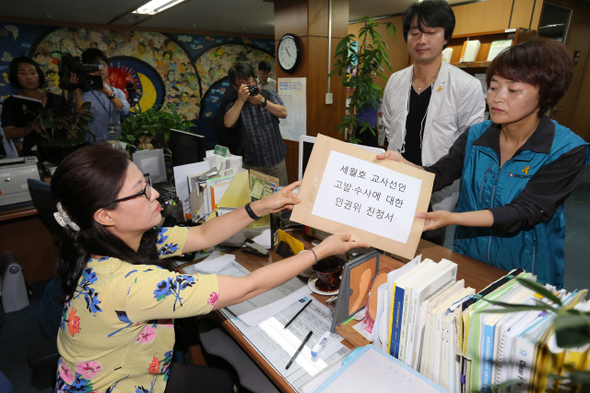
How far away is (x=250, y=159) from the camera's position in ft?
10.4

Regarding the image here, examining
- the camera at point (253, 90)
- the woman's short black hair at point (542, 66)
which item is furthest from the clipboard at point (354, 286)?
the camera at point (253, 90)

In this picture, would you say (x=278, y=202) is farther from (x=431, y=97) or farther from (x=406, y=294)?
(x=431, y=97)

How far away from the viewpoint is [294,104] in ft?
13.4

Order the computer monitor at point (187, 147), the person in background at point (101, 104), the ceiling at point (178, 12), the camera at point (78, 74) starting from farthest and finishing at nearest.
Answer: the ceiling at point (178, 12) < the person in background at point (101, 104) < the camera at point (78, 74) < the computer monitor at point (187, 147)

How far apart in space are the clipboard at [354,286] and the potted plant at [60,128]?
2.67 m

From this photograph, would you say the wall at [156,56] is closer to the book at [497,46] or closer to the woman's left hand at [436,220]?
the book at [497,46]

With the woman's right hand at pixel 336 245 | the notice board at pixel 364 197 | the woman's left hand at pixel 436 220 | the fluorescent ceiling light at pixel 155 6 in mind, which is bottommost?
the woman's right hand at pixel 336 245

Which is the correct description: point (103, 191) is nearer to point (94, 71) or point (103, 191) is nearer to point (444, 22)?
point (444, 22)

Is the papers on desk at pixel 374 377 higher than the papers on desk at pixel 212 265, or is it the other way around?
the papers on desk at pixel 374 377

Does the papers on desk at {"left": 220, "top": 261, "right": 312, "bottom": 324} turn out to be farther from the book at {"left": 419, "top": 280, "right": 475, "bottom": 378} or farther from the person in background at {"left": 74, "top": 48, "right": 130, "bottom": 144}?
the person in background at {"left": 74, "top": 48, "right": 130, "bottom": 144}

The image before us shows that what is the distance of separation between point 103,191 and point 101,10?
449 cm

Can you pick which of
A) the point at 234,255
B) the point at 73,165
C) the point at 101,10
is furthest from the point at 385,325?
the point at 101,10

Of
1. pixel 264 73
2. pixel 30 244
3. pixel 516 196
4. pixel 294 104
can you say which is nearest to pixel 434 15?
pixel 516 196

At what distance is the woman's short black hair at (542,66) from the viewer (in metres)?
1.19
